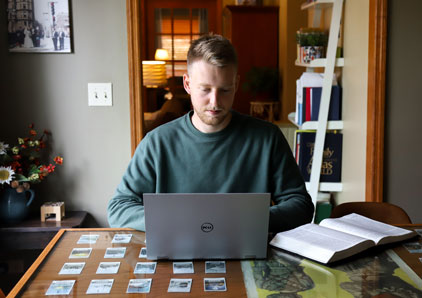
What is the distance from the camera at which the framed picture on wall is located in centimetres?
267

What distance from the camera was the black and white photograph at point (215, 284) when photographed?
1.25 metres

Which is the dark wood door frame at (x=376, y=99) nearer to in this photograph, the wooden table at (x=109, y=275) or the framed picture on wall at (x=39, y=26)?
the framed picture on wall at (x=39, y=26)

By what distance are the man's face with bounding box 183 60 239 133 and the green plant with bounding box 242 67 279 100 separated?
13.5 feet

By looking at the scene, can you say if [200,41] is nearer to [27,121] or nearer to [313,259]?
[313,259]

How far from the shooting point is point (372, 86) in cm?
290

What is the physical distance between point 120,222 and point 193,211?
47cm

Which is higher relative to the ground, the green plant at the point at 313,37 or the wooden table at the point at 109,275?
the green plant at the point at 313,37

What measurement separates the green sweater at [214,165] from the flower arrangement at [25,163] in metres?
0.86

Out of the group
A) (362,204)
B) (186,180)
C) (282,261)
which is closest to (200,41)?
(186,180)

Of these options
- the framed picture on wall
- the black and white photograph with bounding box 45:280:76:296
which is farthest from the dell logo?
the framed picture on wall

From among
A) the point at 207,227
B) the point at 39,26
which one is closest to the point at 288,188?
the point at 207,227

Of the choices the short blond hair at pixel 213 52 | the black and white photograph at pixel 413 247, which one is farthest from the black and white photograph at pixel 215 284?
the short blond hair at pixel 213 52

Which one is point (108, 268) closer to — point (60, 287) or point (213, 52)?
point (60, 287)

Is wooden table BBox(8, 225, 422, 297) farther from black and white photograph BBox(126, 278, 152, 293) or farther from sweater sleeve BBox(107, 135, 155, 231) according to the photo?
sweater sleeve BBox(107, 135, 155, 231)
